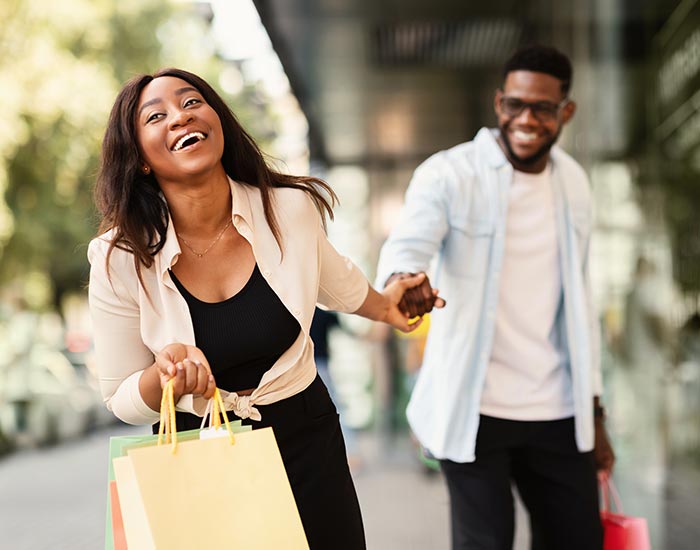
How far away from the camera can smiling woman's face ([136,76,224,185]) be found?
254 cm

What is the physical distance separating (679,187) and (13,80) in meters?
13.0

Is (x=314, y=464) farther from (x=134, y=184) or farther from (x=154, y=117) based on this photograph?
(x=154, y=117)

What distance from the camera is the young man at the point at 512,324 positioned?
11.5 feet

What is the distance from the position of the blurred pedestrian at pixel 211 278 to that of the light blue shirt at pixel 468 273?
2.55 ft

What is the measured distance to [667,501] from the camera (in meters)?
5.79

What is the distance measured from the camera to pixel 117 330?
100 inches

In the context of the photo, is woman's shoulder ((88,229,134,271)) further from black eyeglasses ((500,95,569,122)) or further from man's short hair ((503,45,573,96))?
man's short hair ((503,45,573,96))

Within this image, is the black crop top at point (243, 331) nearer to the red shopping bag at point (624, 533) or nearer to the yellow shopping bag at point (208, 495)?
the yellow shopping bag at point (208, 495)

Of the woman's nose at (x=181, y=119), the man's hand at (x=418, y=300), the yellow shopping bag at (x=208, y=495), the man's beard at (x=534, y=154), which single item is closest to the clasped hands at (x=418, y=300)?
the man's hand at (x=418, y=300)

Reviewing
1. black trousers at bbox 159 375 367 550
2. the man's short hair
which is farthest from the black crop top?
the man's short hair

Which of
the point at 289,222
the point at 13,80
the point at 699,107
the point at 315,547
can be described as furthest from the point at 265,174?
the point at 13,80

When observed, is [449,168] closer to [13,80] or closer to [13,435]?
[13,435]

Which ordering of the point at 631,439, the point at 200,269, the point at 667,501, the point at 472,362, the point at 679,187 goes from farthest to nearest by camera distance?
the point at 631,439 → the point at 667,501 → the point at 679,187 → the point at 472,362 → the point at 200,269

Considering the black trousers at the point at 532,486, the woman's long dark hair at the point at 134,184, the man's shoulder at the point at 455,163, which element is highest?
the man's shoulder at the point at 455,163
